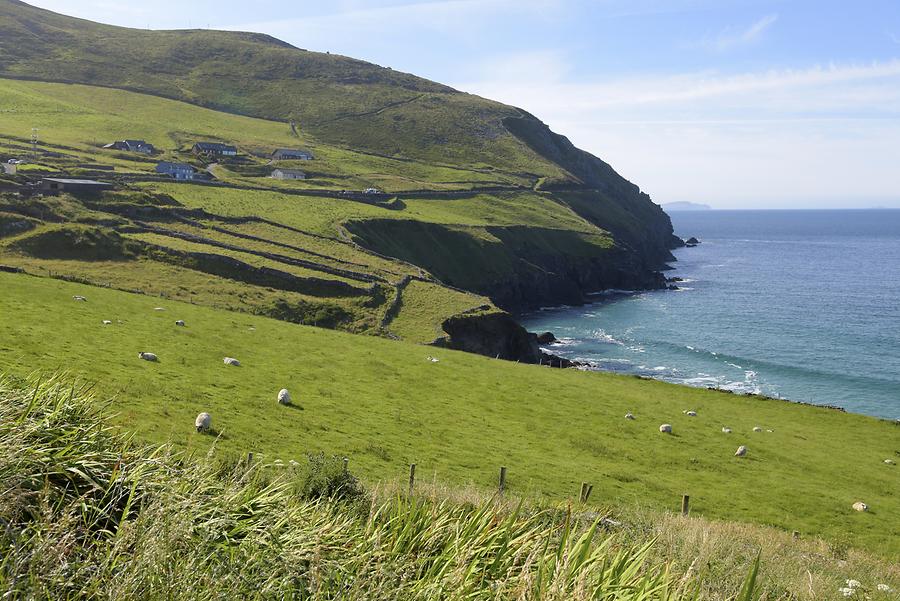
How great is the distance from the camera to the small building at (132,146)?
143125 mm

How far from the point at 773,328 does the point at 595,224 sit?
7962cm

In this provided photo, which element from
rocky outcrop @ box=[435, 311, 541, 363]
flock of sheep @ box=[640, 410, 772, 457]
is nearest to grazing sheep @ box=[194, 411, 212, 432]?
flock of sheep @ box=[640, 410, 772, 457]

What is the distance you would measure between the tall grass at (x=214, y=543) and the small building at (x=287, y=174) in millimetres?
134130

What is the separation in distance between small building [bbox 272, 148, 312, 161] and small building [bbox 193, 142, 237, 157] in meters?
9.80

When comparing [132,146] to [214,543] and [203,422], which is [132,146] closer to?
[203,422]

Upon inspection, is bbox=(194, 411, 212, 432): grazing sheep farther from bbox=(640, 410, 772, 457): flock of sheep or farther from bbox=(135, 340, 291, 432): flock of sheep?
bbox=(640, 410, 772, 457): flock of sheep

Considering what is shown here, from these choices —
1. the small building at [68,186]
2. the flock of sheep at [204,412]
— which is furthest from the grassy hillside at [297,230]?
the flock of sheep at [204,412]

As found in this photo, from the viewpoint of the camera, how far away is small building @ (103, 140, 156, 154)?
143 m

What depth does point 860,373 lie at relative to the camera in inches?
3216

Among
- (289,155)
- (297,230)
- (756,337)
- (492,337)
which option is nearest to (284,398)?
(492,337)

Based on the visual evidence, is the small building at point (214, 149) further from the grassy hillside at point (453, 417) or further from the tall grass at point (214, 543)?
the tall grass at point (214, 543)

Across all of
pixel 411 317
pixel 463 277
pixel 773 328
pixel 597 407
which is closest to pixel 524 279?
pixel 463 277

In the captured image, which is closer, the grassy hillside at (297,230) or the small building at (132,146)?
the grassy hillside at (297,230)

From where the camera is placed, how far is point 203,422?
27328 mm
